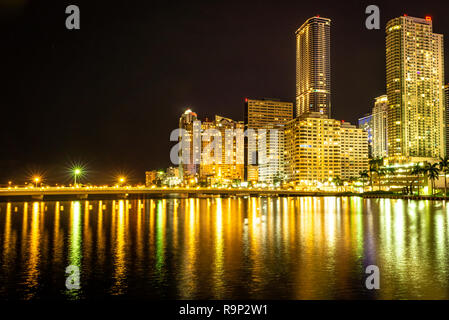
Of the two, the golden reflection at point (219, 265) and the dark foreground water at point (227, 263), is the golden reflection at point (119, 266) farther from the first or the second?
the golden reflection at point (219, 265)

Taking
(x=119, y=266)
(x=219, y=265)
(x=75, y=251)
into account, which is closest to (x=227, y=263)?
(x=219, y=265)

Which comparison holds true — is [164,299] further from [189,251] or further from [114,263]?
[189,251]

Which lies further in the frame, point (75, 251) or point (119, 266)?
point (75, 251)

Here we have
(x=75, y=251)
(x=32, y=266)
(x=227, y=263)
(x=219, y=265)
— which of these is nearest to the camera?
(x=32, y=266)

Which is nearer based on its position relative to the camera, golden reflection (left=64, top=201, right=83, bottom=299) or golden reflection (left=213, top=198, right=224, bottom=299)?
golden reflection (left=64, top=201, right=83, bottom=299)

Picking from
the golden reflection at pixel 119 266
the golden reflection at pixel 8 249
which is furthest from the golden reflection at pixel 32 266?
the golden reflection at pixel 119 266

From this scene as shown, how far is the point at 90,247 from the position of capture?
3909 cm

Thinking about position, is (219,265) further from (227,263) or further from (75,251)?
(75,251)

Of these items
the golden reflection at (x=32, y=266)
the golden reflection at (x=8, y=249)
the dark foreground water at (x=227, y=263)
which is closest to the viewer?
the dark foreground water at (x=227, y=263)

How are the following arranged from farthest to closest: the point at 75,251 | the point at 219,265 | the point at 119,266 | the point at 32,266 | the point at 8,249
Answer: the point at 8,249
the point at 75,251
the point at 219,265
the point at 32,266
the point at 119,266

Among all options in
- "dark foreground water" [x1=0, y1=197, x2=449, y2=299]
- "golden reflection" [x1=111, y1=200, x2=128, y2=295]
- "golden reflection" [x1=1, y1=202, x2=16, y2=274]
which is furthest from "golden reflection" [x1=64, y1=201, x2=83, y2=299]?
"golden reflection" [x1=1, y1=202, x2=16, y2=274]

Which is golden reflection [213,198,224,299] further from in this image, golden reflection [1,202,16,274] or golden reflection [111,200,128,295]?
golden reflection [1,202,16,274]

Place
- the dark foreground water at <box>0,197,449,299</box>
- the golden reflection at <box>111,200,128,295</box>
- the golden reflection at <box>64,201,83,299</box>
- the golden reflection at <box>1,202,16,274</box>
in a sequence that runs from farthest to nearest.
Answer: the golden reflection at <box>1,202,16,274</box>
the golden reflection at <box>111,200,128,295</box>
the dark foreground water at <box>0,197,449,299</box>
the golden reflection at <box>64,201,83,299</box>
